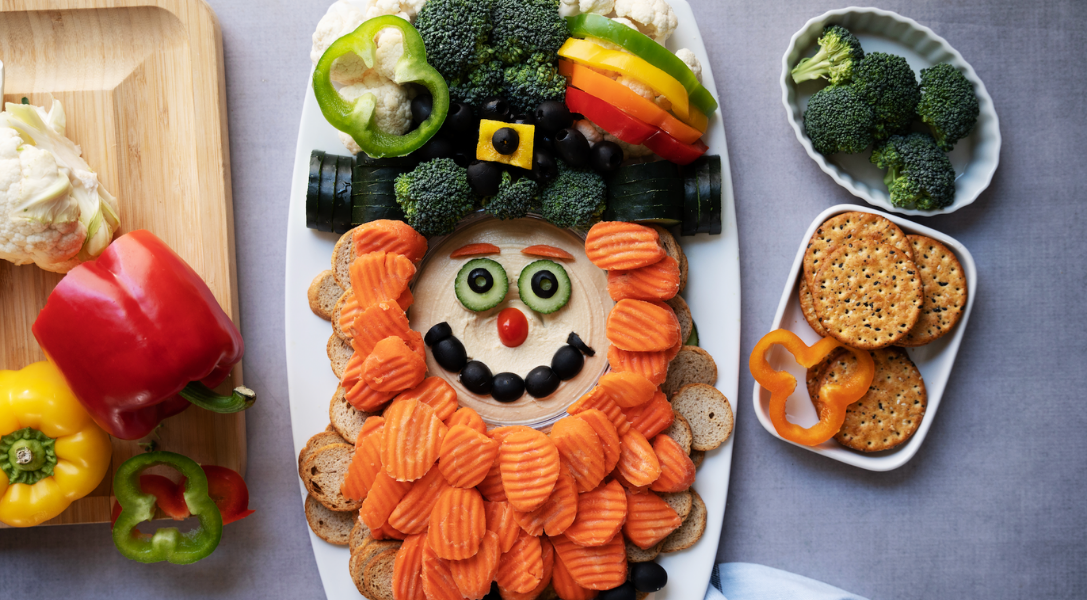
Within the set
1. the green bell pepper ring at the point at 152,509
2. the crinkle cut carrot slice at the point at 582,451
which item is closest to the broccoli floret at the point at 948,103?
the crinkle cut carrot slice at the point at 582,451

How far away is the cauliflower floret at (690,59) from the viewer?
189 centimetres

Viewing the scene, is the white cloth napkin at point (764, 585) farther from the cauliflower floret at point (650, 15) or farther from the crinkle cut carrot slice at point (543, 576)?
the cauliflower floret at point (650, 15)

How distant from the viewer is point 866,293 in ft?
6.25

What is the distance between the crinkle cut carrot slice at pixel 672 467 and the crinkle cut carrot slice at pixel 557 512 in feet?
0.89

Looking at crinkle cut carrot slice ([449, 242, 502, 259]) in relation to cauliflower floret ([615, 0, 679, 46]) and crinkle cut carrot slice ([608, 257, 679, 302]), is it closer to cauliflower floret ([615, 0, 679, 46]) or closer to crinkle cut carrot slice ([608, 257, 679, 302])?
crinkle cut carrot slice ([608, 257, 679, 302])

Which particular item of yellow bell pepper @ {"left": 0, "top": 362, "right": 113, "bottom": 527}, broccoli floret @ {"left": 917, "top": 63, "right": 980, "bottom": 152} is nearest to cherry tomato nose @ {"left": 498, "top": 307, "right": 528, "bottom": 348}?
yellow bell pepper @ {"left": 0, "top": 362, "right": 113, "bottom": 527}

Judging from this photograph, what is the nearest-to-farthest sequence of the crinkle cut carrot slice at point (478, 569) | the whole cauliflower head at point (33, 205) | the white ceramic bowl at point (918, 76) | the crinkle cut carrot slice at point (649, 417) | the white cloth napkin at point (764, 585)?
the whole cauliflower head at point (33, 205), the crinkle cut carrot slice at point (478, 569), the crinkle cut carrot slice at point (649, 417), the white ceramic bowl at point (918, 76), the white cloth napkin at point (764, 585)

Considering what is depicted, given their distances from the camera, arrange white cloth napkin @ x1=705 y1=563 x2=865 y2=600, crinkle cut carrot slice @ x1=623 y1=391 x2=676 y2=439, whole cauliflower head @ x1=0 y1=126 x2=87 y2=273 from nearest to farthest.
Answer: whole cauliflower head @ x1=0 y1=126 x2=87 y2=273 → crinkle cut carrot slice @ x1=623 y1=391 x2=676 y2=439 → white cloth napkin @ x1=705 y1=563 x2=865 y2=600

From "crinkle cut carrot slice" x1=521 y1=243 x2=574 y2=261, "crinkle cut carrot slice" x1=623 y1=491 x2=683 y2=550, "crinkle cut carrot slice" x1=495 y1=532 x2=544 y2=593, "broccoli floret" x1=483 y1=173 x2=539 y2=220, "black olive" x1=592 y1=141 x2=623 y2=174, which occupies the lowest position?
"crinkle cut carrot slice" x1=495 y1=532 x2=544 y2=593

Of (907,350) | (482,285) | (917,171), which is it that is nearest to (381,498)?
(482,285)

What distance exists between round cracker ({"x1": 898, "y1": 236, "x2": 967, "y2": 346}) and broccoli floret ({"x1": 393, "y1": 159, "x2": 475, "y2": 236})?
4.59ft

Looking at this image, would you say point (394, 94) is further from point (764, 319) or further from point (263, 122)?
point (764, 319)

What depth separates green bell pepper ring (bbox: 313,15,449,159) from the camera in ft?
5.67

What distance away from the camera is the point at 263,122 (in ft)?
6.79
